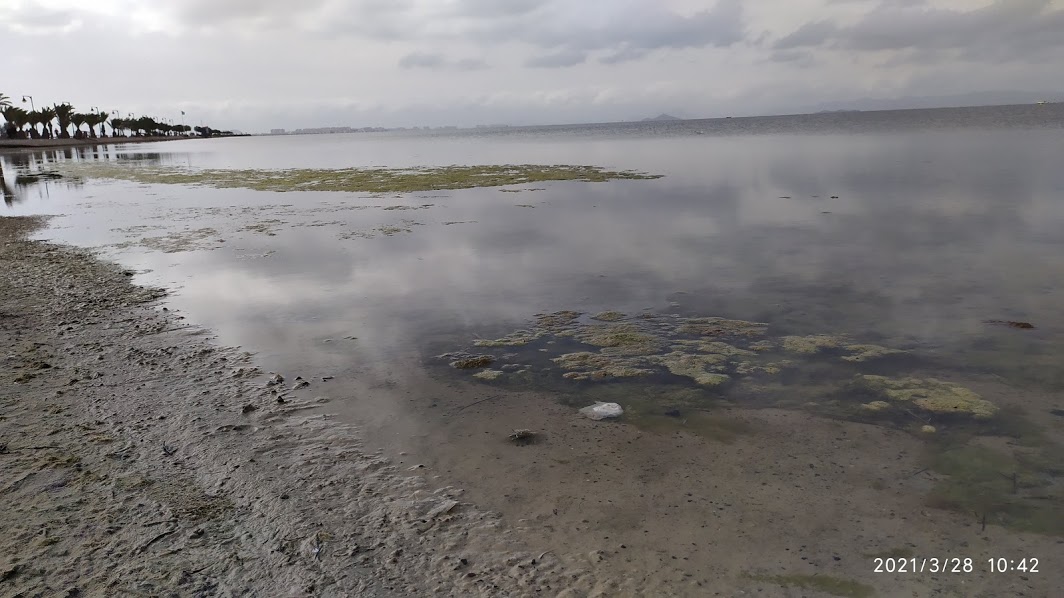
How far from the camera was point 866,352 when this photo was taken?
852cm

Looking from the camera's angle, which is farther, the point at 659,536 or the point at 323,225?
the point at 323,225

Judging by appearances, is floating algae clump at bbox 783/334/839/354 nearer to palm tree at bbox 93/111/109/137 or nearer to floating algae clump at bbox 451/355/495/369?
floating algae clump at bbox 451/355/495/369

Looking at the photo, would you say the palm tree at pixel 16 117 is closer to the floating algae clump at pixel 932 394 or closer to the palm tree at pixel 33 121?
the palm tree at pixel 33 121

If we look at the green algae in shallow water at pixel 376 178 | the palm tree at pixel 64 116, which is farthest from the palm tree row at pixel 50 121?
the green algae in shallow water at pixel 376 178

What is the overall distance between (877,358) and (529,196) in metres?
21.3

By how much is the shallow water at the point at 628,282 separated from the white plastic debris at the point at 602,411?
0.28 meters

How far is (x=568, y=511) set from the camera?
16.9ft

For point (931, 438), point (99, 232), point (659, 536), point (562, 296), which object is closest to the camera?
point (659, 536)

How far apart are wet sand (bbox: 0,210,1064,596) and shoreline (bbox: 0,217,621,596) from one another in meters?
0.02

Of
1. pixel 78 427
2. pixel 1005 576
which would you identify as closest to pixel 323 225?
pixel 78 427

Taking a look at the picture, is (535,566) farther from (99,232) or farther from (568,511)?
(99,232)

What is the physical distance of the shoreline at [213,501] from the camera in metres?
4.23

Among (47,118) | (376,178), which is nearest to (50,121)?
(47,118)

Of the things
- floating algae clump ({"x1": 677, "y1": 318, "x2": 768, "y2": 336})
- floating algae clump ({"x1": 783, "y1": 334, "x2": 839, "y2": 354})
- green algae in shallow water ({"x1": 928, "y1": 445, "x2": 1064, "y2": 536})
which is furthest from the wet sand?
floating algae clump ({"x1": 677, "y1": 318, "x2": 768, "y2": 336})
